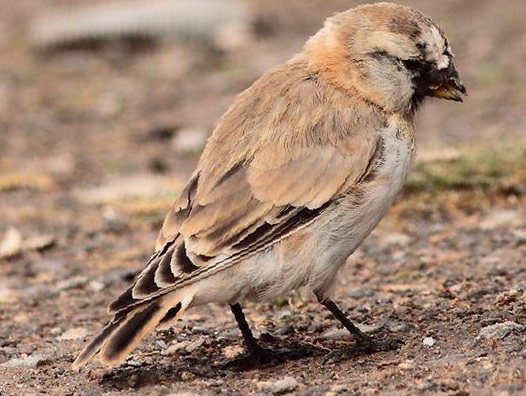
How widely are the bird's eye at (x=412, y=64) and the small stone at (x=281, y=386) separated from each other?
1.94 meters

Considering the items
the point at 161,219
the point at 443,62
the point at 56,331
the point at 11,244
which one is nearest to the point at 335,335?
the point at 443,62

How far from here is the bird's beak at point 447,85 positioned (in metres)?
Result: 6.74

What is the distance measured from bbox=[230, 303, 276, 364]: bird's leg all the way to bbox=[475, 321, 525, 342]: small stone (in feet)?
3.62

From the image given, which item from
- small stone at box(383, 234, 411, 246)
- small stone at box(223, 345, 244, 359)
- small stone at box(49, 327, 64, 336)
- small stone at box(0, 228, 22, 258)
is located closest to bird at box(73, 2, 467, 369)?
small stone at box(223, 345, 244, 359)

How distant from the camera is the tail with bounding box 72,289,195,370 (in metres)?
5.54

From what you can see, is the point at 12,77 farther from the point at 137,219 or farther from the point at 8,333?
the point at 8,333

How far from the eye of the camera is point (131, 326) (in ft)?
18.5

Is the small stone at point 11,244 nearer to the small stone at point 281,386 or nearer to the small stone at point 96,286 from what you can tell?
the small stone at point 96,286

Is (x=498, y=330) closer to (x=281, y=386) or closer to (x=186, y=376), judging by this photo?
(x=281, y=386)

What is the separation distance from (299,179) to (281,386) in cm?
108

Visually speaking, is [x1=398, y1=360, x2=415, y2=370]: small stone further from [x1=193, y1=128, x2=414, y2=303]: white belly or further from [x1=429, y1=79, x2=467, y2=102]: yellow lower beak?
[x1=429, y1=79, x2=467, y2=102]: yellow lower beak

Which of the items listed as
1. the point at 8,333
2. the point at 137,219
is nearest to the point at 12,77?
the point at 137,219

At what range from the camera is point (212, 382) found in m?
5.95

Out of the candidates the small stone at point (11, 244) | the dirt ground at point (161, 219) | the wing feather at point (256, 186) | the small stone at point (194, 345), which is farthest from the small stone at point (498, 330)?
the small stone at point (11, 244)
